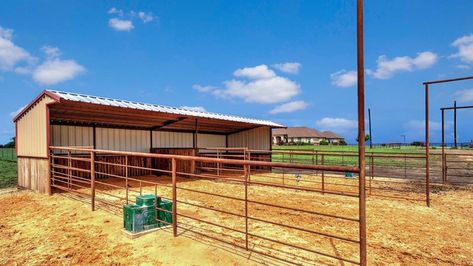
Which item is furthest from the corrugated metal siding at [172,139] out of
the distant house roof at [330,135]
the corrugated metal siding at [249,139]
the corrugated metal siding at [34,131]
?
the distant house roof at [330,135]

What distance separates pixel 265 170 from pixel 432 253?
12.5m

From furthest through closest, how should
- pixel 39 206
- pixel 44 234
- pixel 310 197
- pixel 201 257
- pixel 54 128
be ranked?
pixel 54 128
pixel 310 197
pixel 39 206
pixel 44 234
pixel 201 257

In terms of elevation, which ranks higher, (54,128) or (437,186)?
(54,128)

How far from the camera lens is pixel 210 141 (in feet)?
55.4

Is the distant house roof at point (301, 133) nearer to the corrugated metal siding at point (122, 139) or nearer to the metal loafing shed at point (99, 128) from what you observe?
the metal loafing shed at point (99, 128)

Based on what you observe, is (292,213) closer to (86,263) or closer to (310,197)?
(310,197)

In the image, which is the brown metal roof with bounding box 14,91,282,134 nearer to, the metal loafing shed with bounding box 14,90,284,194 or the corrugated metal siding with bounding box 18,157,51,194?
the metal loafing shed with bounding box 14,90,284,194

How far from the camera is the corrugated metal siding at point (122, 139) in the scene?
12141 mm

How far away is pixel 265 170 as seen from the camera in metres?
16.5

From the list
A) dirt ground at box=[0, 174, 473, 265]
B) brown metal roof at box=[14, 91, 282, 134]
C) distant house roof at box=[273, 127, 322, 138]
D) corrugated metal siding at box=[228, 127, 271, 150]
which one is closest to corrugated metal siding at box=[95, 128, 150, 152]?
brown metal roof at box=[14, 91, 282, 134]

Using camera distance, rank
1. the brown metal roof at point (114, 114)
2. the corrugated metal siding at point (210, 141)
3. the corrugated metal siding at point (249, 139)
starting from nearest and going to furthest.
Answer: the brown metal roof at point (114, 114) → the corrugated metal siding at point (210, 141) → the corrugated metal siding at point (249, 139)

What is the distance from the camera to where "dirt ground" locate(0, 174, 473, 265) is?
12.4ft

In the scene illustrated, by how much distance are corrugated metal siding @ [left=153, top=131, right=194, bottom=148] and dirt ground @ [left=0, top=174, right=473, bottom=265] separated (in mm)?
6918

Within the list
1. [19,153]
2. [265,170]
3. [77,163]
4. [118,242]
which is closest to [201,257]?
[118,242]
